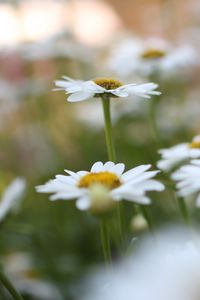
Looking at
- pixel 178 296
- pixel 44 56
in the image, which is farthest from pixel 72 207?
pixel 178 296

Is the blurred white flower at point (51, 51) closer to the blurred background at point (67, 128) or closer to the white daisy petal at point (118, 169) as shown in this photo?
the blurred background at point (67, 128)

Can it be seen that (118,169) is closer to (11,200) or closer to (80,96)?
(80,96)

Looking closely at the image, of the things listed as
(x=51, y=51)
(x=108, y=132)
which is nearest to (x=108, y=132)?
(x=108, y=132)

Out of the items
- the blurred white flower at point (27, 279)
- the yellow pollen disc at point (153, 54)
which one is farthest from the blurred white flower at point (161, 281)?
the yellow pollen disc at point (153, 54)

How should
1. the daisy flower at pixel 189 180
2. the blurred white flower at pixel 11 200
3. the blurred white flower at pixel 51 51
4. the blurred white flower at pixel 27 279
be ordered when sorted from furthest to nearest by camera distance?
the blurred white flower at pixel 51 51, the blurred white flower at pixel 27 279, the blurred white flower at pixel 11 200, the daisy flower at pixel 189 180

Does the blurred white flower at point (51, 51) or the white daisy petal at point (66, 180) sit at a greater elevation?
the blurred white flower at point (51, 51)

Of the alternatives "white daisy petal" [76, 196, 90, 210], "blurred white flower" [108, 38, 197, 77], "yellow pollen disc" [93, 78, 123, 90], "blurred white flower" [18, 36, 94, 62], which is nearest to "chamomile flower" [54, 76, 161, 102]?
"yellow pollen disc" [93, 78, 123, 90]

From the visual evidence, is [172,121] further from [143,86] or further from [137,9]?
[137,9]
